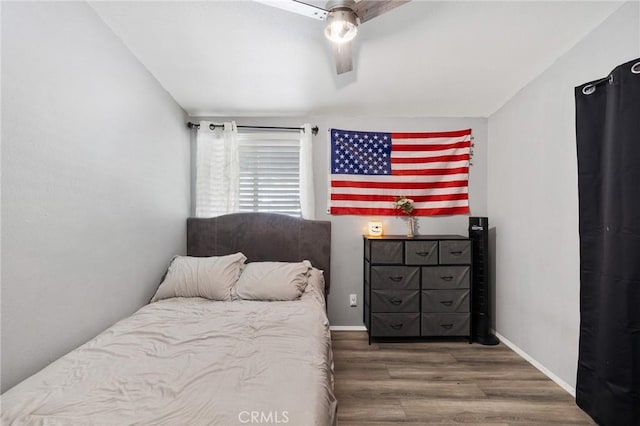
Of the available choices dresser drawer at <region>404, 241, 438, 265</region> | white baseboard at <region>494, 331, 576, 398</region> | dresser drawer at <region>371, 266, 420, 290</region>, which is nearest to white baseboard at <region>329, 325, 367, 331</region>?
dresser drawer at <region>371, 266, 420, 290</region>

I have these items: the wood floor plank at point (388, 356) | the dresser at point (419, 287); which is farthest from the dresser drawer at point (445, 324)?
the wood floor plank at point (388, 356)

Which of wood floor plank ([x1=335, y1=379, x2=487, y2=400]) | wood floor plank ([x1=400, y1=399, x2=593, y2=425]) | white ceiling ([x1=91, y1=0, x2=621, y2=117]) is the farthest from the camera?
wood floor plank ([x1=335, y1=379, x2=487, y2=400])

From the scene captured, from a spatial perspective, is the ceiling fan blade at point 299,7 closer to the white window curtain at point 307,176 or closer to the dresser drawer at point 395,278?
the white window curtain at point 307,176

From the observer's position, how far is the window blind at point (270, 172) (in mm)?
3365

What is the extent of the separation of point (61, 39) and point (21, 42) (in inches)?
10.2

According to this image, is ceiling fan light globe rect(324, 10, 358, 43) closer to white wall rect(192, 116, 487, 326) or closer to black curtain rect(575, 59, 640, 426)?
black curtain rect(575, 59, 640, 426)

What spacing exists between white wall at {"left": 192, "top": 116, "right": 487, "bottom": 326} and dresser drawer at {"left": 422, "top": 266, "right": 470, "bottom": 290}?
54 centimetres

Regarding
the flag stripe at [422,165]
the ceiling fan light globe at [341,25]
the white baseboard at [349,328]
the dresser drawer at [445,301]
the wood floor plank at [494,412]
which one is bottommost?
the wood floor plank at [494,412]

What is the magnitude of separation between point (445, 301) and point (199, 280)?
227cm

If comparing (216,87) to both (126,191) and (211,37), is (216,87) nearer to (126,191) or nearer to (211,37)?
(211,37)

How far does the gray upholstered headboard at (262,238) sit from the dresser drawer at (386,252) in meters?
0.51

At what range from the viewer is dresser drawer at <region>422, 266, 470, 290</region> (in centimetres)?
299

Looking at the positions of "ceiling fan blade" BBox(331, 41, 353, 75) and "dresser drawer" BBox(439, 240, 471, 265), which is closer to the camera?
"ceiling fan blade" BBox(331, 41, 353, 75)

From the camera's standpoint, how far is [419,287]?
298 cm
